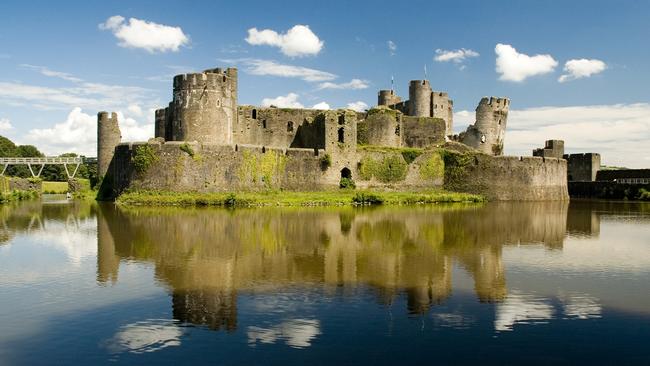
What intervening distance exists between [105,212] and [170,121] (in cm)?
1249

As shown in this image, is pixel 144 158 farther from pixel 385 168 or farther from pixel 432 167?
pixel 432 167

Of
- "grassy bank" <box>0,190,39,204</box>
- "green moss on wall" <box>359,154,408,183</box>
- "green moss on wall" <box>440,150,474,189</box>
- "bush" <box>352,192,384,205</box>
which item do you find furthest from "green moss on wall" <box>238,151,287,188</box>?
"grassy bank" <box>0,190,39,204</box>

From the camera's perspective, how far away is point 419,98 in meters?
48.3

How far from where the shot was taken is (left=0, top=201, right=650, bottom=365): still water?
8031mm

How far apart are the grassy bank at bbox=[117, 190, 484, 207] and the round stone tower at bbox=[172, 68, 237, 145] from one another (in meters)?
5.10

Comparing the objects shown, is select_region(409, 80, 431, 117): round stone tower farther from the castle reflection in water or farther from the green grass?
the green grass

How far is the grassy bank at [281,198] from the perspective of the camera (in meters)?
32.2

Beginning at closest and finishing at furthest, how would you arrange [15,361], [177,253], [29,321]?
[15,361] < [29,321] < [177,253]

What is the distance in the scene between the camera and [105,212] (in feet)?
93.5

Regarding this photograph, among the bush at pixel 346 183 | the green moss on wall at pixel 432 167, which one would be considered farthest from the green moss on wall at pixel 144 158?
the green moss on wall at pixel 432 167

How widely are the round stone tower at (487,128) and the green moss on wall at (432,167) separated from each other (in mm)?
7519

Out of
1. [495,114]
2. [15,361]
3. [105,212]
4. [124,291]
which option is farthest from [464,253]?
[495,114]

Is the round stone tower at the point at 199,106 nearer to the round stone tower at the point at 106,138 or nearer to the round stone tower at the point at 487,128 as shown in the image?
the round stone tower at the point at 106,138

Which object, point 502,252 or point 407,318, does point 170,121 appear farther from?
point 407,318
